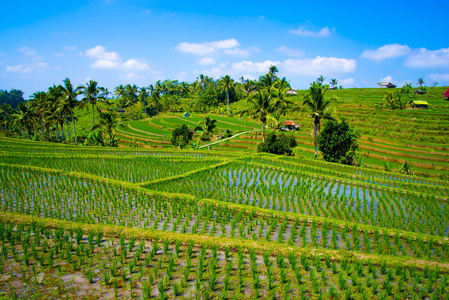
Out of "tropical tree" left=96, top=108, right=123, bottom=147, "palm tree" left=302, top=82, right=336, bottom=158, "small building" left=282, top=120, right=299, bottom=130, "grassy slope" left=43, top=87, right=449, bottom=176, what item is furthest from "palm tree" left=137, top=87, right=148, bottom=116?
"palm tree" left=302, top=82, right=336, bottom=158

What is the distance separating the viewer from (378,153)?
23.8m

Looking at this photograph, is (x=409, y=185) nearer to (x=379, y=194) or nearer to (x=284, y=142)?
(x=379, y=194)

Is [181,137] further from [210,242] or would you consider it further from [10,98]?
[10,98]

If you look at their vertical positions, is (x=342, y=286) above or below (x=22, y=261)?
below

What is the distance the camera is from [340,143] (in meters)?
19.3

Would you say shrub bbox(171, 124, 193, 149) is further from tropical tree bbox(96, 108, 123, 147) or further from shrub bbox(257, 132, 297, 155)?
shrub bbox(257, 132, 297, 155)

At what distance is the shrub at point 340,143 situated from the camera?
19.1m

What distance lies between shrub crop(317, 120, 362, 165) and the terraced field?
29.0 ft

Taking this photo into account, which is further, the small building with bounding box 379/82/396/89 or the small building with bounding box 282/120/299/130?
the small building with bounding box 379/82/396/89

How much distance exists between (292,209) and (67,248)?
6163 millimetres

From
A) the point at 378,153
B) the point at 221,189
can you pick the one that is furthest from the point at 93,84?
the point at 378,153

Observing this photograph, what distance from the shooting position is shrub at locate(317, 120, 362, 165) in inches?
750

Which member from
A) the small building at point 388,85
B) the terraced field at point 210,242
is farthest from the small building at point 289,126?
the small building at point 388,85

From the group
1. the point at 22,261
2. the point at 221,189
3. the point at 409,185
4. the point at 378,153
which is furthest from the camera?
the point at 378,153
